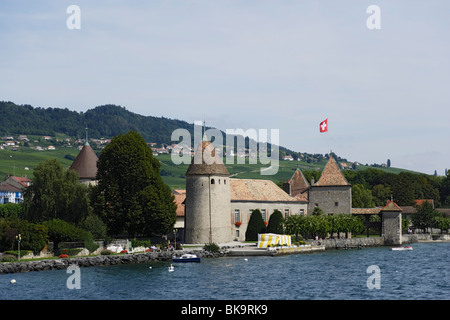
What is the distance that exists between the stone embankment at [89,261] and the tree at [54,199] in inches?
366

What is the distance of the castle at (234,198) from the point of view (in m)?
73.2

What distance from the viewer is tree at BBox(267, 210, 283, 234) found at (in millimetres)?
78494

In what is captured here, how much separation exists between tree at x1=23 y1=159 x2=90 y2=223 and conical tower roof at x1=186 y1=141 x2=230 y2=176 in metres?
11.9

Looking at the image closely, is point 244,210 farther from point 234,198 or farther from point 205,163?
point 205,163

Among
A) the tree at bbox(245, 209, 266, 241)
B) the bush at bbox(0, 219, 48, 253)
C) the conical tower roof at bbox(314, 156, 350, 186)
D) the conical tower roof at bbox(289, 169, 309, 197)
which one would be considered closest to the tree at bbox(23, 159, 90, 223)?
the bush at bbox(0, 219, 48, 253)

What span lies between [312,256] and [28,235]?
2762 cm

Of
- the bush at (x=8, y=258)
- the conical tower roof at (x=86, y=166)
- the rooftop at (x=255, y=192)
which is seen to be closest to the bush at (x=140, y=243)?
the bush at (x=8, y=258)

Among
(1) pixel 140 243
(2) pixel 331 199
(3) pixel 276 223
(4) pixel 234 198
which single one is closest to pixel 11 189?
(4) pixel 234 198

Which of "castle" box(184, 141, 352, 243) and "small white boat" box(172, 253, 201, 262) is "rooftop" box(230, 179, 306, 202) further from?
"small white boat" box(172, 253, 201, 262)

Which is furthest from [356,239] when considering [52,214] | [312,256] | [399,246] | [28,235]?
[28,235]

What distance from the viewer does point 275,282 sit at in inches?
1854
